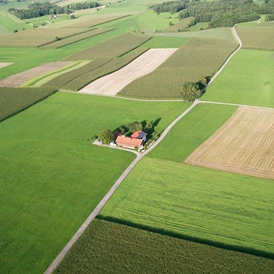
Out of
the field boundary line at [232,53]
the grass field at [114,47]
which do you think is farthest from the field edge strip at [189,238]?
the grass field at [114,47]

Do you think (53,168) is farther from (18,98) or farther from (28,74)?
(28,74)

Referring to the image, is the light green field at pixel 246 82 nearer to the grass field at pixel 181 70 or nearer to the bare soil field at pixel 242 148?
the grass field at pixel 181 70

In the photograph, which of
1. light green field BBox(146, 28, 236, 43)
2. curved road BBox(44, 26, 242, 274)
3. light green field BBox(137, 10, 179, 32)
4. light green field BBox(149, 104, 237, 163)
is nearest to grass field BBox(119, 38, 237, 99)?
light green field BBox(146, 28, 236, 43)

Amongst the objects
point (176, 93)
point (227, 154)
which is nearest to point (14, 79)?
point (176, 93)

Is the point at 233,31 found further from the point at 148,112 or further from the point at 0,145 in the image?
the point at 0,145

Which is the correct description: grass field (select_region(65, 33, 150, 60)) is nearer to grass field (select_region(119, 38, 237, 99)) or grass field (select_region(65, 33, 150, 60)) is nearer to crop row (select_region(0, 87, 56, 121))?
grass field (select_region(119, 38, 237, 99))

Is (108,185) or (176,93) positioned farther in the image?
(176,93)
